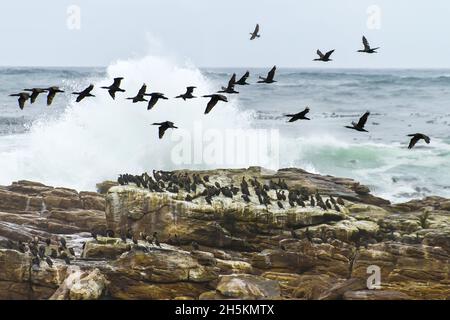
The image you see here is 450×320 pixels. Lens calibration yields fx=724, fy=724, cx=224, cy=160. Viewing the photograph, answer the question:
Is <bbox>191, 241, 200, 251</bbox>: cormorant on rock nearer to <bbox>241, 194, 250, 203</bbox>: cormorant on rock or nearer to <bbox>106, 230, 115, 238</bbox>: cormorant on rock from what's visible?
<bbox>241, 194, 250, 203</bbox>: cormorant on rock

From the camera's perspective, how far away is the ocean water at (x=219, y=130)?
3456 centimetres

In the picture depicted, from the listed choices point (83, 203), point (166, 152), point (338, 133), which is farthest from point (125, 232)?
point (338, 133)

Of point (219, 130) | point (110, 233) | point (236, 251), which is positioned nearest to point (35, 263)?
point (110, 233)

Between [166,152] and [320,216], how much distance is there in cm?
1628

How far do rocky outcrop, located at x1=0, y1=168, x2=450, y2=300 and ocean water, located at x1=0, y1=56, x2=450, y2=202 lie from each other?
879cm

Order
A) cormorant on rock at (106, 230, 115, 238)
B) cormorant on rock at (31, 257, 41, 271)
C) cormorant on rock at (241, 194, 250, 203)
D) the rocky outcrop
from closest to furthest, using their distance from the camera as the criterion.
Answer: the rocky outcrop → cormorant on rock at (31, 257, 41, 271) → cormorant on rock at (106, 230, 115, 238) → cormorant on rock at (241, 194, 250, 203)

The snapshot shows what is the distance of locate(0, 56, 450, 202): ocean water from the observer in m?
34.6

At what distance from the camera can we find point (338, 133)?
4384 cm

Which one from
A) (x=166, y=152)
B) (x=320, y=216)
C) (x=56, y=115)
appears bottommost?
(x=320, y=216)

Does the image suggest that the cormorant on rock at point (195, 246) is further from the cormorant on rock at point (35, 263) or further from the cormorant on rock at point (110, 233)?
the cormorant on rock at point (35, 263)

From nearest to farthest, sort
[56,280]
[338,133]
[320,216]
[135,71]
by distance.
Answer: [56,280] → [320,216] → [338,133] → [135,71]

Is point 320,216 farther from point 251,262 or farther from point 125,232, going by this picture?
point 125,232

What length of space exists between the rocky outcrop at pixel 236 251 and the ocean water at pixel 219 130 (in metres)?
8.79

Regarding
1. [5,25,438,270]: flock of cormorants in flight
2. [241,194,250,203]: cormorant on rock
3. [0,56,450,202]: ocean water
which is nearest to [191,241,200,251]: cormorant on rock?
[5,25,438,270]: flock of cormorants in flight
